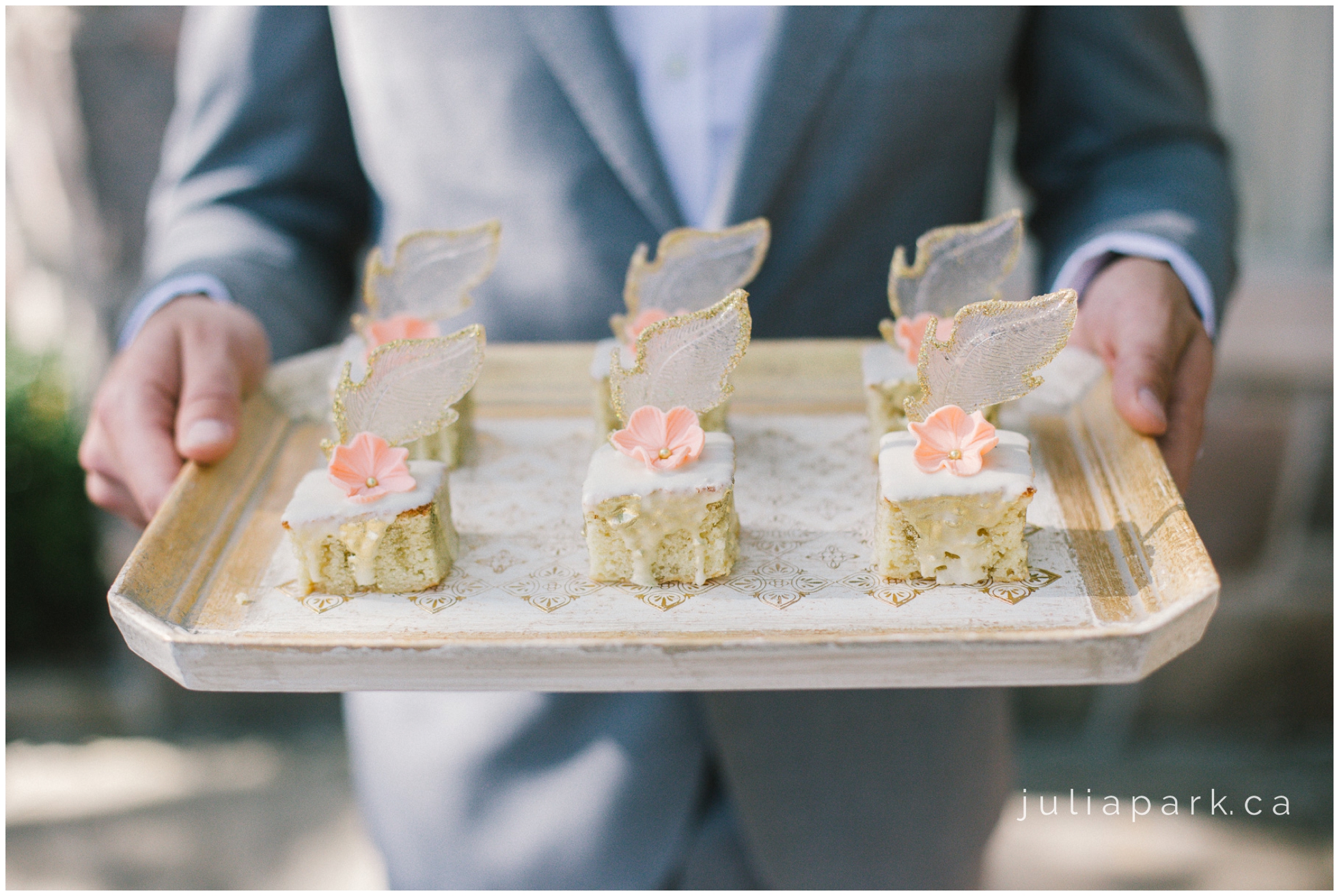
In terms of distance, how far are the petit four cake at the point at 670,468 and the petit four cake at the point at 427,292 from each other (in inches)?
14.7

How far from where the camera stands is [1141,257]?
1.89 metres

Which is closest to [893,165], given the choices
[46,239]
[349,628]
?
[349,628]

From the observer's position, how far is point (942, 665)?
1270mm

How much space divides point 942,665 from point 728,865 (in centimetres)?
92

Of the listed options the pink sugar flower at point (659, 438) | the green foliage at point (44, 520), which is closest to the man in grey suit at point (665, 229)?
the pink sugar flower at point (659, 438)

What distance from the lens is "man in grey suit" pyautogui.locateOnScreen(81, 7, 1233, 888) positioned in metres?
→ 1.86

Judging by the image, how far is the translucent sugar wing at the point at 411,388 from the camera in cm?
152

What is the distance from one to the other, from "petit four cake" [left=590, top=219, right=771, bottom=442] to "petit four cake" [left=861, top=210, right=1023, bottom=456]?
259mm

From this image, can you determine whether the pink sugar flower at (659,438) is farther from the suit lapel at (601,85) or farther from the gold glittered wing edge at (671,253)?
the suit lapel at (601,85)

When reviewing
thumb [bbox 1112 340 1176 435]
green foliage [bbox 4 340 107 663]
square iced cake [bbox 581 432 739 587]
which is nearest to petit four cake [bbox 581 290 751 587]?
square iced cake [bbox 581 432 739 587]

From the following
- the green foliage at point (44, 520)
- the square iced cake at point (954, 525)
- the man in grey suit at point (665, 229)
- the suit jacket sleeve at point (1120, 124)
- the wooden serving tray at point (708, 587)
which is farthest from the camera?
the green foliage at point (44, 520)

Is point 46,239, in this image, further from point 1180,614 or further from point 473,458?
point 1180,614

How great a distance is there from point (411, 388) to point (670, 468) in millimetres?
Answer: 417

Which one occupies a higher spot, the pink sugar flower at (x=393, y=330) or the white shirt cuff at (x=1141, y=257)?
the white shirt cuff at (x=1141, y=257)
